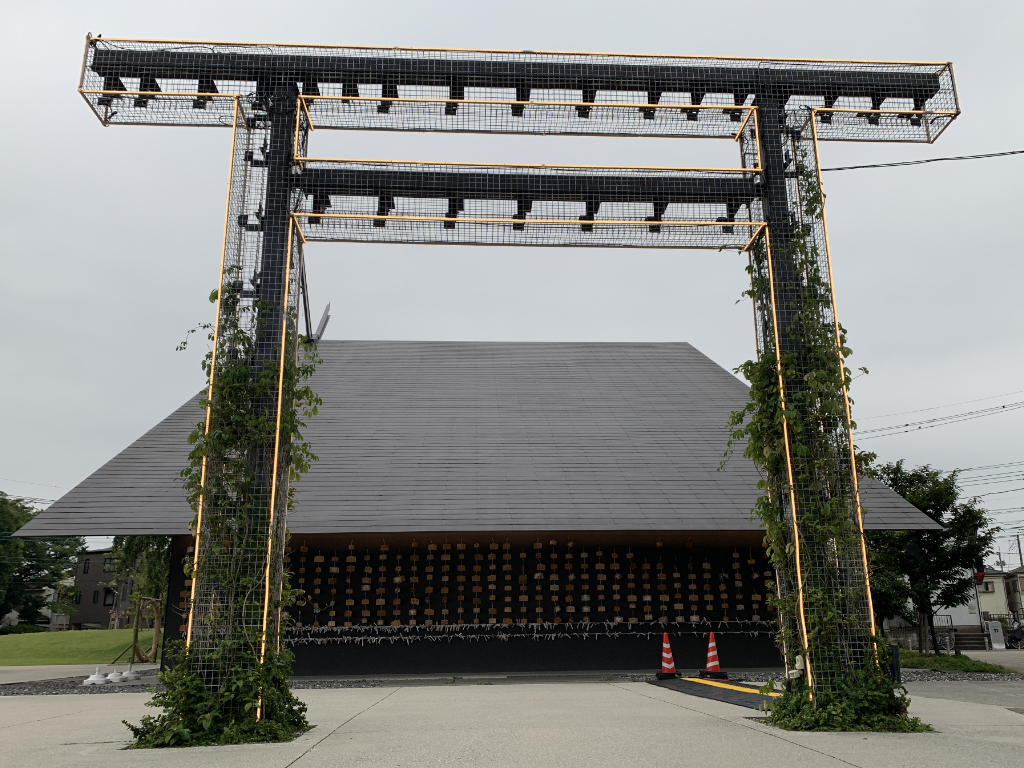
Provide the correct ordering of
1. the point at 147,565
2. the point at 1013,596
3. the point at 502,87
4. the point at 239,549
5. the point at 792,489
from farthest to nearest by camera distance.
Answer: the point at 1013,596 → the point at 147,565 → the point at 502,87 → the point at 792,489 → the point at 239,549

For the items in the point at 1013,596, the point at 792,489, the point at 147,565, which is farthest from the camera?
the point at 1013,596

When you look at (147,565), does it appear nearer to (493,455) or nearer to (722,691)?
(493,455)

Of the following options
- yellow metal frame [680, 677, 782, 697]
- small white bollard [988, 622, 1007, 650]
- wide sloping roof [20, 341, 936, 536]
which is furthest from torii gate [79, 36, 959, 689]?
small white bollard [988, 622, 1007, 650]

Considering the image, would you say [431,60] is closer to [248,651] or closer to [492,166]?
[492,166]

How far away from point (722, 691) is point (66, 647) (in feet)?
65.5

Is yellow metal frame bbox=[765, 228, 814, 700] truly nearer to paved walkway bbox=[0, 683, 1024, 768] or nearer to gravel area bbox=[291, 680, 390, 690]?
paved walkway bbox=[0, 683, 1024, 768]

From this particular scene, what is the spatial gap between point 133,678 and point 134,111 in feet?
31.5

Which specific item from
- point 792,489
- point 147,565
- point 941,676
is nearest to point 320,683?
point 147,565

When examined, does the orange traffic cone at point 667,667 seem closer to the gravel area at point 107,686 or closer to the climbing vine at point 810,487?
the gravel area at point 107,686

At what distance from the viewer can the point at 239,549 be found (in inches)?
221

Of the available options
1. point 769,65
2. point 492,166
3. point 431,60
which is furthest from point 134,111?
point 769,65

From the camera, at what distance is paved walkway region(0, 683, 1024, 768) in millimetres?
4281

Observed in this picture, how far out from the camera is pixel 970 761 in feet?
13.6

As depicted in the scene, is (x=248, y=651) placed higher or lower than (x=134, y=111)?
lower
